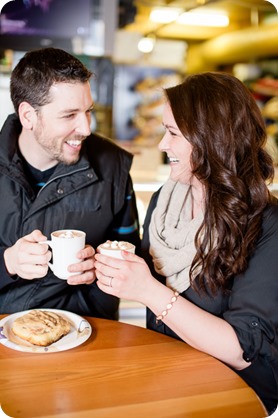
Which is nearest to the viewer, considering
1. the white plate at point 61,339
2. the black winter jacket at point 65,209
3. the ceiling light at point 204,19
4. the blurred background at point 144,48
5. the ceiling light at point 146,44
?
the white plate at point 61,339

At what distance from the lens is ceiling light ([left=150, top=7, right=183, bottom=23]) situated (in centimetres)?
492

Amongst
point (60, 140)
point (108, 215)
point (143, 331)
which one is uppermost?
point (60, 140)

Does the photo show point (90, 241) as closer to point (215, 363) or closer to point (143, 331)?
point (143, 331)

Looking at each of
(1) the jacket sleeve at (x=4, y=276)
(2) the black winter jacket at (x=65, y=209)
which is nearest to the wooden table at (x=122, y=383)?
(1) the jacket sleeve at (x=4, y=276)

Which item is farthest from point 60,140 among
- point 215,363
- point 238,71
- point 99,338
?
point 238,71

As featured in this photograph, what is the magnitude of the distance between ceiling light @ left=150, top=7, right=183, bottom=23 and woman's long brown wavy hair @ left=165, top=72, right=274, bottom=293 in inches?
138

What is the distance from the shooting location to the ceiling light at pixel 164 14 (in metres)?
4.92

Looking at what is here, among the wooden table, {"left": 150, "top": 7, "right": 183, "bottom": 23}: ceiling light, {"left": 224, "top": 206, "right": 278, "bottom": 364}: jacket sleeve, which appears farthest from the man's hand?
{"left": 150, "top": 7, "right": 183, "bottom": 23}: ceiling light

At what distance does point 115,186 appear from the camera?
2027 millimetres

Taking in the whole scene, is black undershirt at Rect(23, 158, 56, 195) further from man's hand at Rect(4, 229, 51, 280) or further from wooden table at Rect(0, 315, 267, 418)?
wooden table at Rect(0, 315, 267, 418)

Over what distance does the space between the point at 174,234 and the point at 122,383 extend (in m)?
0.61

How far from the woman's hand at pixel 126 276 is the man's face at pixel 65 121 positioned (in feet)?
1.91

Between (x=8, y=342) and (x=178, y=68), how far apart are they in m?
6.63

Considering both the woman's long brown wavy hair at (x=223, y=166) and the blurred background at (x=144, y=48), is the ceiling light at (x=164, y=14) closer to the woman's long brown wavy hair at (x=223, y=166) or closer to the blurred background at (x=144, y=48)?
the blurred background at (x=144, y=48)
